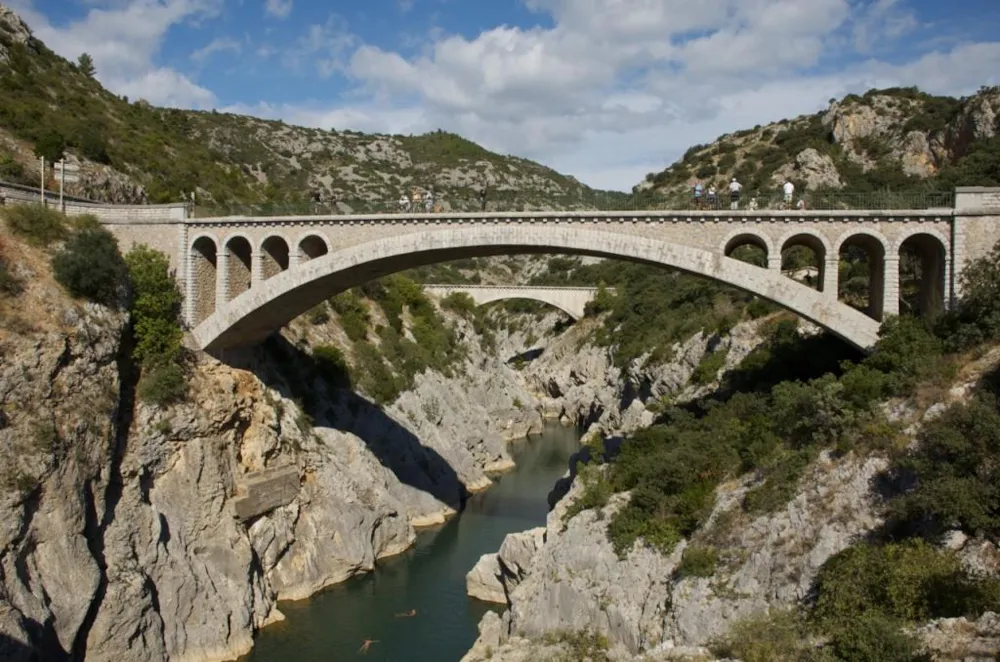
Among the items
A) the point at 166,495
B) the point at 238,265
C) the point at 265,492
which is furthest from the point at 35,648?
the point at 238,265

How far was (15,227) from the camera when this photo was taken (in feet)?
69.4

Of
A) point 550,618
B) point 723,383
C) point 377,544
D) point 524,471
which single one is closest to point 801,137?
point 524,471

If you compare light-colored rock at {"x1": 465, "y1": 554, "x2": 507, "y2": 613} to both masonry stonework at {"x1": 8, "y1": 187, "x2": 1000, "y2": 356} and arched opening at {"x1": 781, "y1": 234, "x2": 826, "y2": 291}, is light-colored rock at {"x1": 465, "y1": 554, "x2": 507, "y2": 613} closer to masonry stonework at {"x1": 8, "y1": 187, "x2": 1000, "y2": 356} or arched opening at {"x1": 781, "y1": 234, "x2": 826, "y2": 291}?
masonry stonework at {"x1": 8, "y1": 187, "x2": 1000, "y2": 356}

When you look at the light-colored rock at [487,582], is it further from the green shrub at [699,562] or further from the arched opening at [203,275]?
the arched opening at [203,275]

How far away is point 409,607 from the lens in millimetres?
23094

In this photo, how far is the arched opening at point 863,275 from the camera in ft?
62.3

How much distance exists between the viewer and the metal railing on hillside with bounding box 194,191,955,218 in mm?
18828

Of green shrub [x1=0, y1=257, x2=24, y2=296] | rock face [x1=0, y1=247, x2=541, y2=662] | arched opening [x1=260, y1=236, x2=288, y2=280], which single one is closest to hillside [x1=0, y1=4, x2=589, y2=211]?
arched opening [x1=260, y1=236, x2=288, y2=280]

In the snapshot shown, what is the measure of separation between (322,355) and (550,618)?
1700cm

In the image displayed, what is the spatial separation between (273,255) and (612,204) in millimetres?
11698

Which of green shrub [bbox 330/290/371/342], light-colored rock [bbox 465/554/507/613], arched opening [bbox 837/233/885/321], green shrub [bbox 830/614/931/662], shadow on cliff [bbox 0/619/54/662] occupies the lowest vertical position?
light-colored rock [bbox 465/554/507/613]

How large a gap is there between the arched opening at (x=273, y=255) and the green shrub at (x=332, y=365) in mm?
5226

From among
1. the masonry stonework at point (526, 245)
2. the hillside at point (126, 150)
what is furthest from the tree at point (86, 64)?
the masonry stonework at point (526, 245)

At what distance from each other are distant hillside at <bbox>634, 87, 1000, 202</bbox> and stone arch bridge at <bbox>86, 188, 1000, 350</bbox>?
49.3ft
